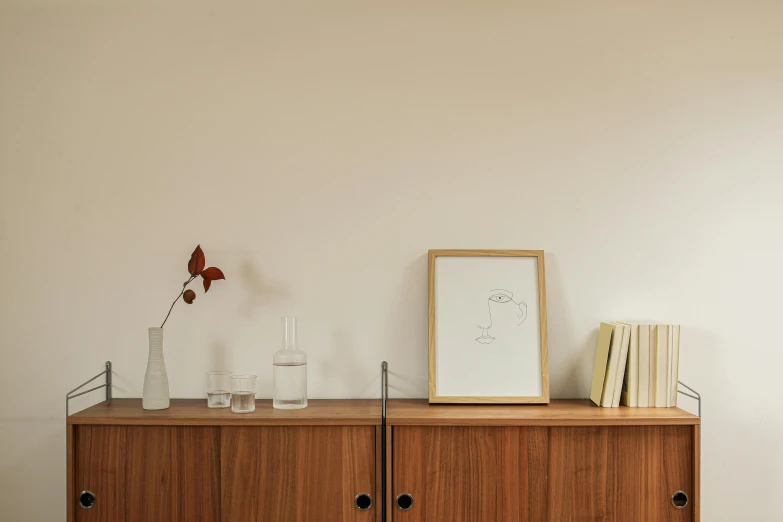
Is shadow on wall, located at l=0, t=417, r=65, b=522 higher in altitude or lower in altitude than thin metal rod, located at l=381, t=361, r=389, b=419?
lower

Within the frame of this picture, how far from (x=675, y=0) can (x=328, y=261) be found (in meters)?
1.48

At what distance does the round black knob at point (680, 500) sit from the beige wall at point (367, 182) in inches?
14.9

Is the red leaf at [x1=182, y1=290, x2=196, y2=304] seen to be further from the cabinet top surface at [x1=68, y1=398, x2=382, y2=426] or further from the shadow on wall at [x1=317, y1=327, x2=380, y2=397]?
the shadow on wall at [x1=317, y1=327, x2=380, y2=397]

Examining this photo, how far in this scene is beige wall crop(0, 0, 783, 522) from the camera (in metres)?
2.06

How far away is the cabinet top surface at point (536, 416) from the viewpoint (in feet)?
5.73

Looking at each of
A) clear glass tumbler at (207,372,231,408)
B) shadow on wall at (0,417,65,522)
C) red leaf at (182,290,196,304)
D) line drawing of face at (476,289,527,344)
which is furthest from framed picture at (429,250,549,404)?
shadow on wall at (0,417,65,522)

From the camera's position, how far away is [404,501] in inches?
69.3

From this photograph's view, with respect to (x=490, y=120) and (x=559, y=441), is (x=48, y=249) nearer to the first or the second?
(x=490, y=120)

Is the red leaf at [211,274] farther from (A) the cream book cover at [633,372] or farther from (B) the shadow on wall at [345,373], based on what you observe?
(A) the cream book cover at [633,372]

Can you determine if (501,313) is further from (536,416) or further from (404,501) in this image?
(404,501)

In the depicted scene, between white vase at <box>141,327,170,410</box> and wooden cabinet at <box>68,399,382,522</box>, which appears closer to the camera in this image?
wooden cabinet at <box>68,399,382,522</box>

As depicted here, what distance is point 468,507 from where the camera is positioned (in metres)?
1.76

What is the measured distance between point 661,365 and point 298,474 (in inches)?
45.0

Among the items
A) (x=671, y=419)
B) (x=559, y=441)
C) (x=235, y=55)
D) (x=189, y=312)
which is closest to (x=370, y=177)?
(x=235, y=55)
